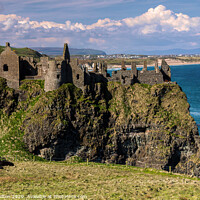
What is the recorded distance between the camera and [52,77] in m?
69.1

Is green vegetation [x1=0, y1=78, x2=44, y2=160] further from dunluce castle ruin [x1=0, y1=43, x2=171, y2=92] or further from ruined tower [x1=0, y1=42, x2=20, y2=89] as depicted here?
dunluce castle ruin [x1=0, y1=43, x2=171, y2=92]

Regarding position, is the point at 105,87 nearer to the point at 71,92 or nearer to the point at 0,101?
the point at 71,92

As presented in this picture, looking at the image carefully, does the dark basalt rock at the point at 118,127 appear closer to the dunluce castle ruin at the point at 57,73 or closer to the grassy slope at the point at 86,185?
the dunluce castle ruin at the point at 57,73

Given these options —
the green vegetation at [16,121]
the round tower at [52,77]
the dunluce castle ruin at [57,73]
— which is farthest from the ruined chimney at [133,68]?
the green vegetation at [16,121]

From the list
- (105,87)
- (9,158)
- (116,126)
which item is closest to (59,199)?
(9,158)

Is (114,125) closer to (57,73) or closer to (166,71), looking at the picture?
(57,73)

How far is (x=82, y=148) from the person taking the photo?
230 ft

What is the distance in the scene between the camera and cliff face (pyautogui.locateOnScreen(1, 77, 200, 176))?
67312 millimetres

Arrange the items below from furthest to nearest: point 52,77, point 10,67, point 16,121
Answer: point 10,67
point 52,77
point 16,121

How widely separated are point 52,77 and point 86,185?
33997 mm

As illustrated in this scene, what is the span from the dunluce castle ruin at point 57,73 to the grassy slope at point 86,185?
24426 mm

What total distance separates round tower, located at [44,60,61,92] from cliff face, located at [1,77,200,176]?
169cm

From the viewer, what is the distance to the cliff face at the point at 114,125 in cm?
6731

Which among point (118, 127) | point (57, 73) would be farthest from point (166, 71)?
point (57, 73)
